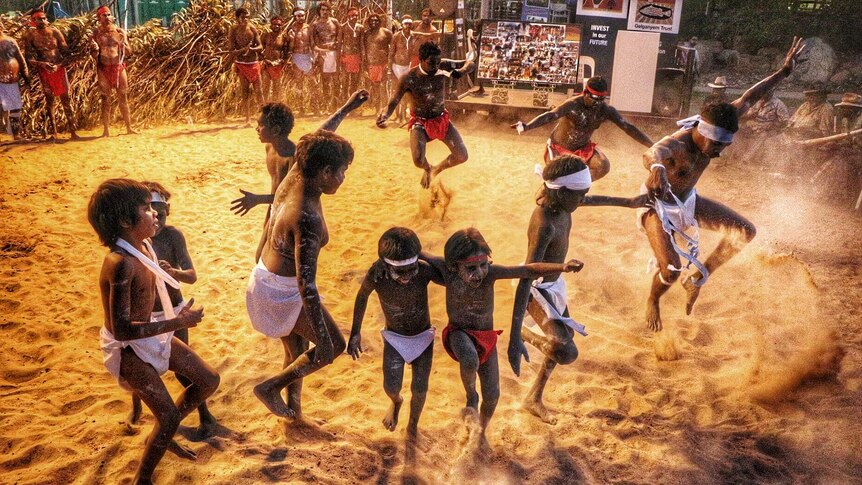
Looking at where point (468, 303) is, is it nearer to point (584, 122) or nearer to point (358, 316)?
point (358, 316)

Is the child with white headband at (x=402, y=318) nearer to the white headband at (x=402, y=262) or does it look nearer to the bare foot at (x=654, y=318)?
the white headband at (x=402, y=262)

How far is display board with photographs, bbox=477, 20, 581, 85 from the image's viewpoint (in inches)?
495

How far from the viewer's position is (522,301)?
3.39 m

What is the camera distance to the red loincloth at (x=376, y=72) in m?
12.4

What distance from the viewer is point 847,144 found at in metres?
7.94

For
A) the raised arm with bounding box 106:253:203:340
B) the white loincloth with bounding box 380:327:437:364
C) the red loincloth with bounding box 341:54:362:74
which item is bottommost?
the white loincloth with bounding box 380:327:437:364

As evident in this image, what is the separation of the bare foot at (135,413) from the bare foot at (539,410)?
2360 mm

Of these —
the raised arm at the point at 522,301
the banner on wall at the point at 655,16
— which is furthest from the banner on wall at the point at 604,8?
the raised arm at the point at 522,301

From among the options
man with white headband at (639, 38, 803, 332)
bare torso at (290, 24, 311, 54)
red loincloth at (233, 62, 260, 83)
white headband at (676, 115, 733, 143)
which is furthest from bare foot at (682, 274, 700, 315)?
bare torso at (290, 24, 311, 54)

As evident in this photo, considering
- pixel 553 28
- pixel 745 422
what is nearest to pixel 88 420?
pixel 745 422

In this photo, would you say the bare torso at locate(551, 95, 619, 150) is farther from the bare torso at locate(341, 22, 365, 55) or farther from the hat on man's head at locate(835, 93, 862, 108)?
the bare torso at locate(341, 22, 365, 55)

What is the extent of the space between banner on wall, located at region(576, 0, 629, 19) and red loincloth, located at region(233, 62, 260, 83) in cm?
672

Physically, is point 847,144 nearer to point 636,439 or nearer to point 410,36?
point 636,439

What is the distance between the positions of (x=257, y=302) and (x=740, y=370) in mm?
3389
